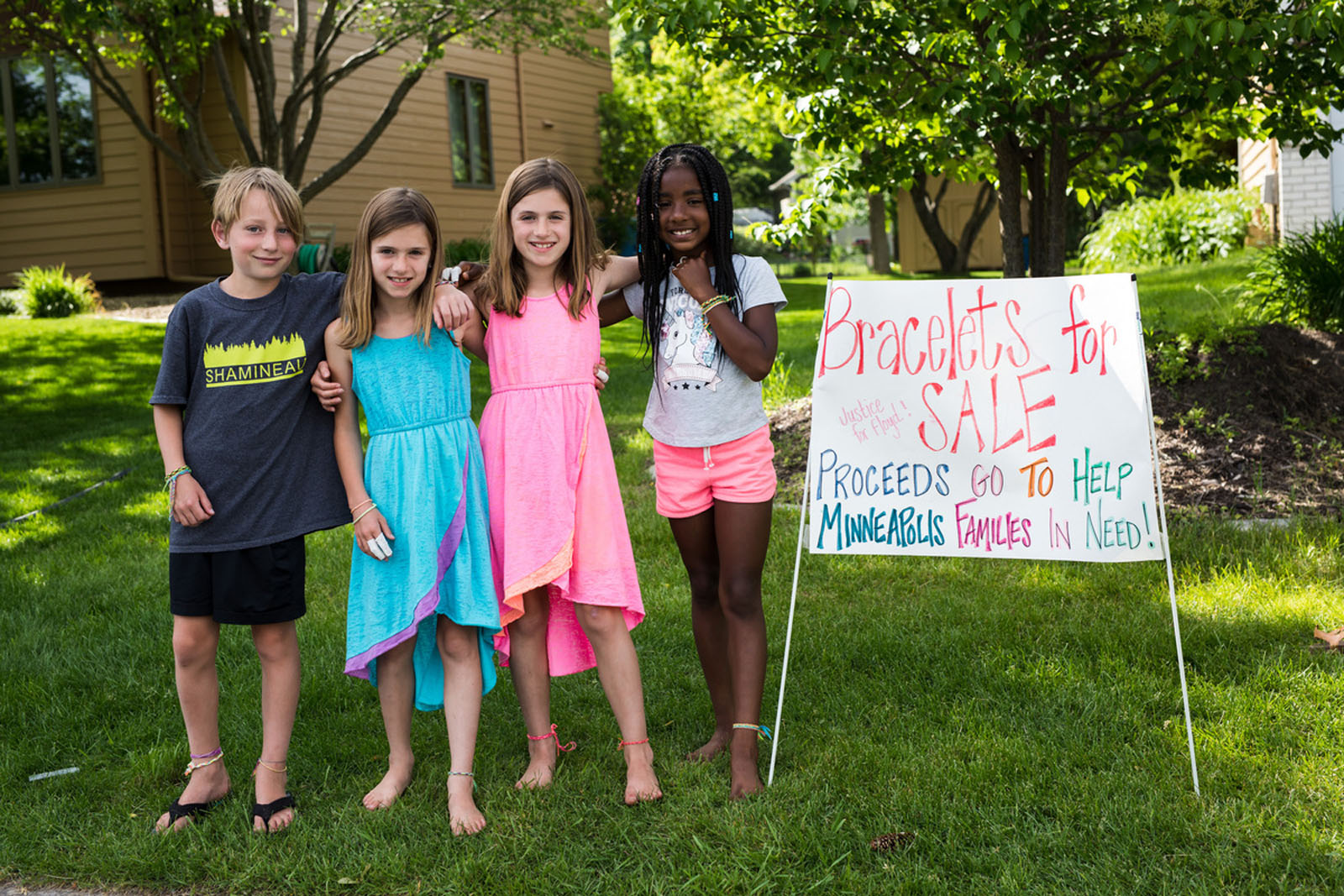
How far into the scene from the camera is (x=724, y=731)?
11.1 feet

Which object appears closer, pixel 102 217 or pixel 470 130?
pixel 102 217

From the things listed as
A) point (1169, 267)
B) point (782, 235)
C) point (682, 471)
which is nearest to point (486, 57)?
point (1169, 267)

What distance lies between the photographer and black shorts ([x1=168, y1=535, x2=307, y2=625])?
2.99 metres

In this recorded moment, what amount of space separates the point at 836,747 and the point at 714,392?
1.10m

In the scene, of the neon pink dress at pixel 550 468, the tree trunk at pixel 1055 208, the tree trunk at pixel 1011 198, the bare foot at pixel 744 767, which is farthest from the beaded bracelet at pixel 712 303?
the tree trunk at pixel 1055 208

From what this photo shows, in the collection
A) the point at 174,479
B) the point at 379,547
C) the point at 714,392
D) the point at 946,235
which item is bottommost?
the point at 379,547

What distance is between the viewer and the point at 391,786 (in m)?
3.16

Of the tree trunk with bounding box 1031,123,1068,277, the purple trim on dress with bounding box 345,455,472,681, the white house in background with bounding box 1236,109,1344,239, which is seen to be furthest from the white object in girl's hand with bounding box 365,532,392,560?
the white house in background with bounding box 1236,109,1344,239

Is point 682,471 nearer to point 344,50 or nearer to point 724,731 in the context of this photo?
point 724,731

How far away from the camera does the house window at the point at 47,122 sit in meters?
14.4

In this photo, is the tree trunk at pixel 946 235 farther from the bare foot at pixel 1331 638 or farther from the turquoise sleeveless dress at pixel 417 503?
the turquoise sleeveless dress at pixel 417 503

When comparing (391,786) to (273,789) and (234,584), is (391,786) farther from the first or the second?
(234,584)

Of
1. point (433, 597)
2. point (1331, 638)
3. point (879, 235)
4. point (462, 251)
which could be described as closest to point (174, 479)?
point (433, 597)

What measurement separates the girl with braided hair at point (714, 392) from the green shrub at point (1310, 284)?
19.6ft
